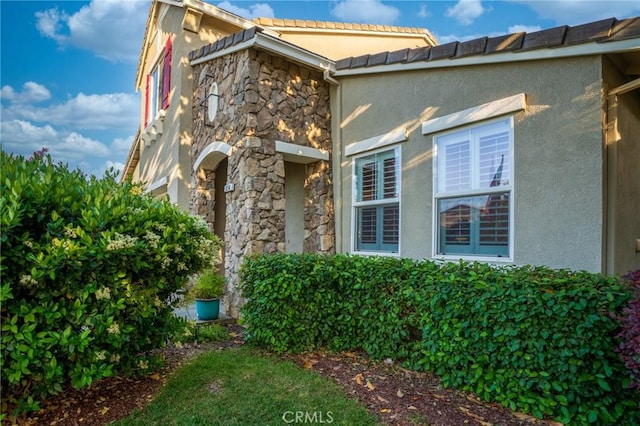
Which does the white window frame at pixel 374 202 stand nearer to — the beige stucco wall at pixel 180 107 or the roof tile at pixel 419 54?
the roof tile at pixel 419 54

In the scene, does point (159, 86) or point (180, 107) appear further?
point (159, 86)

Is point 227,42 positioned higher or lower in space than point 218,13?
lower

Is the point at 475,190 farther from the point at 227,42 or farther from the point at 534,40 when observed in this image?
the point at 227,42

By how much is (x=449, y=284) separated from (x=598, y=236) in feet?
5.38

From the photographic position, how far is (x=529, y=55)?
4223 mm

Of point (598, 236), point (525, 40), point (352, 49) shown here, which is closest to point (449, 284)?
point (598, 236)

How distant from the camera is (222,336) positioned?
18.1 ft

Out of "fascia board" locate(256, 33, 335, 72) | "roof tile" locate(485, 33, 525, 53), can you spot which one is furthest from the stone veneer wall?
"roof tile" locate(485, 33, 525, 53)

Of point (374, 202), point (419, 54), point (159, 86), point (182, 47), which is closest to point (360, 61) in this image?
point (419, 54)

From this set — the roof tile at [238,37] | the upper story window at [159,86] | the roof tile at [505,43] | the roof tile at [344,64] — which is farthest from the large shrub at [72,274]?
the upper story window at [159,86]

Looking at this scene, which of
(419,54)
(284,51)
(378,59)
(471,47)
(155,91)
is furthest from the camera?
(155,91)

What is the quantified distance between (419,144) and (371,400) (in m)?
3.67

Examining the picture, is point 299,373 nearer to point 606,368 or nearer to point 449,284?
point 449,284

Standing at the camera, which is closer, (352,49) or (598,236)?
(598,236)
